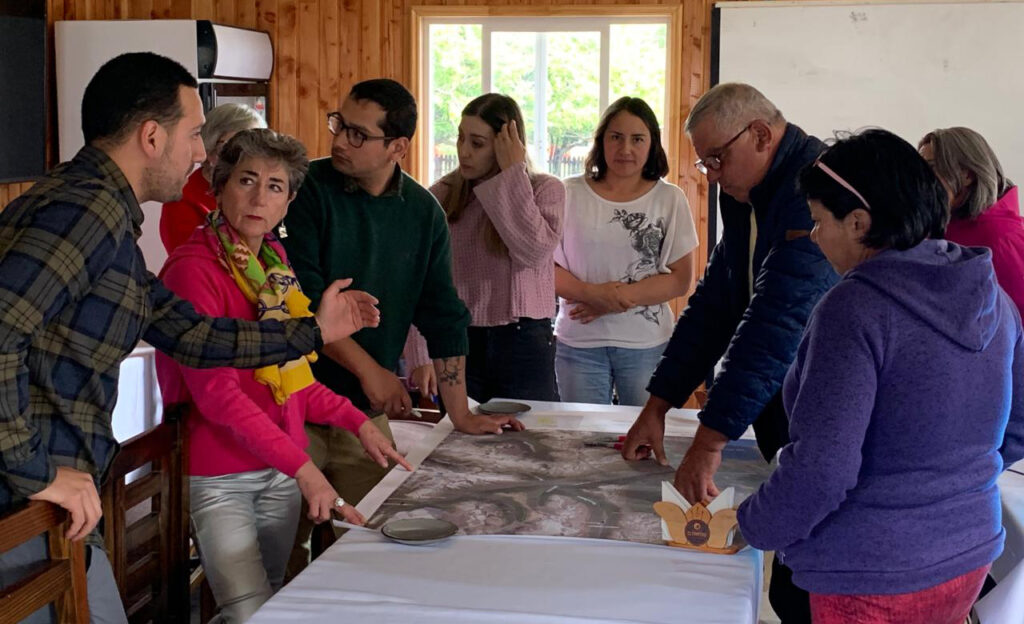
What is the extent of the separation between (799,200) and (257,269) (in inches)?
38.8

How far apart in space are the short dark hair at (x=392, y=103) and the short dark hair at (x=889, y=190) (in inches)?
43.9

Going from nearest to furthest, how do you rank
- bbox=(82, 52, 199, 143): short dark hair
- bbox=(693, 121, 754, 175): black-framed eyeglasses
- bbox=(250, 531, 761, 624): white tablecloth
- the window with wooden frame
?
bbox=(250, 531, 761, 624): white tablecloth < bbox=(82, 52, 199, 143): short dark hair < bbox=(693, 121, 754, 175): black-framed eyeglasses < the window with wooden frame

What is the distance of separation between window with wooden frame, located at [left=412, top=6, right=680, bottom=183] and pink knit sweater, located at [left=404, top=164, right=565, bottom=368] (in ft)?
7.69

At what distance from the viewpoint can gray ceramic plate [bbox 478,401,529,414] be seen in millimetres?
2449

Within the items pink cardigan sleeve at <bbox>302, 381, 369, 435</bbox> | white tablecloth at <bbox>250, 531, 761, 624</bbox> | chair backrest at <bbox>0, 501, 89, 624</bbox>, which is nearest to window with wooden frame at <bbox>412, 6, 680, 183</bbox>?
pink cardigan sleeve at <bbox>302, 381, 369, 435</bbox>

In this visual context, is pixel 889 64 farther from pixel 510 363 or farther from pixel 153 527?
pixel 153 527

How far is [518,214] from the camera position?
288 centimetres

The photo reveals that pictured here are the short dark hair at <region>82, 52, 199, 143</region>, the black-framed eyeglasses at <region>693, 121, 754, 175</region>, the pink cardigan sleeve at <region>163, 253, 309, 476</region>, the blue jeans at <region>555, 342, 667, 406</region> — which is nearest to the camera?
the short dark hair at <region>82, 52, 199, 143</region>

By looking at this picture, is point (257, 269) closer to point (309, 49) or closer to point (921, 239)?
point (921, 239)

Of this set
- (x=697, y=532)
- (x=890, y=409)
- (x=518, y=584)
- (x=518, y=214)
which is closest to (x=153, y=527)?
(x=518, y=584)

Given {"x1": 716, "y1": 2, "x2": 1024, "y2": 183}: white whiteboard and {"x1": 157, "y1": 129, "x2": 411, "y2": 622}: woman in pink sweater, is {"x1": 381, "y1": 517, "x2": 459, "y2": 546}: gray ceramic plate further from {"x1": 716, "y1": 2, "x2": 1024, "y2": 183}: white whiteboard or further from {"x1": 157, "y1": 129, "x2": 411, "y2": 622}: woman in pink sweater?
{"x1": 716, "y1": 2, "x2": 1024, "y2": 183}: white whiteboard

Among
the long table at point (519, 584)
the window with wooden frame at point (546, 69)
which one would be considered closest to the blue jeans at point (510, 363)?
the long table at point (519, 584)

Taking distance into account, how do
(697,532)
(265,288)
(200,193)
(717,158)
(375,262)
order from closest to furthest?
(697,532) < (265,288) < (717,158) < (375,262) < (200,193)

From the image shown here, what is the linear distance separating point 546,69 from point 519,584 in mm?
4212
